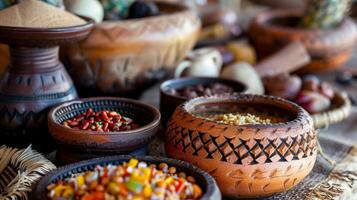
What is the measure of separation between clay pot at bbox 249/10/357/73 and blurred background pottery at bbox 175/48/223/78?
1.13ft

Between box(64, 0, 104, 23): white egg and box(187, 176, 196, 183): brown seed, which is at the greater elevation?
box(64, 0, 104, 23): white egg

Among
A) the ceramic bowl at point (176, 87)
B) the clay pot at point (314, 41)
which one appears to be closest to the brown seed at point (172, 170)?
the ceramic bowl at point (176, 87)

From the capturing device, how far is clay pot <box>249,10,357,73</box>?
1.59 metres

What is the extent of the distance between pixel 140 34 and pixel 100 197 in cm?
62

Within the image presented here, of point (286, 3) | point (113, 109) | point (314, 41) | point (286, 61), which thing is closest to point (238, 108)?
point (113, 109)

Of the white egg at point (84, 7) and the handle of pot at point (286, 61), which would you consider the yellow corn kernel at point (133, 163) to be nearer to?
the white egg at point (84, 7)

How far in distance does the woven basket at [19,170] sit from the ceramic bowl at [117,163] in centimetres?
6

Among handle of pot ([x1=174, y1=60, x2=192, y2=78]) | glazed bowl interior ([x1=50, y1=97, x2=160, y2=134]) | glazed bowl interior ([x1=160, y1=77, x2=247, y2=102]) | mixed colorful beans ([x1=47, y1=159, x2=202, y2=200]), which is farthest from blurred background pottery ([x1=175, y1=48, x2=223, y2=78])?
mixed colorful beans ([x1=47, y1=159, x2=202, y2=200])

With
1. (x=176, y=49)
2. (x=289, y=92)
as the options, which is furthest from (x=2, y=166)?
(x=289, y=92)

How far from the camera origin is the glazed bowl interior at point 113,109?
87 centimetres

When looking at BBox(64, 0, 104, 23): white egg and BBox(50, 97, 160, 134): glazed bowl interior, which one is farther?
BBox(64, 0, 104, 23): white egg

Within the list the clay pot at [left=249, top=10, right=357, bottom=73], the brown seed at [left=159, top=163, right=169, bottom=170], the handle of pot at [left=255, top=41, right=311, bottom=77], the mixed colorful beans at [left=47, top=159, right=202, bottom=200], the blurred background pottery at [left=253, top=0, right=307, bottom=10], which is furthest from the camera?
the blurred background pottery at [left=253, top=0, right=307, bottom=10]

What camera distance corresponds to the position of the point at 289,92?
4.22 feet

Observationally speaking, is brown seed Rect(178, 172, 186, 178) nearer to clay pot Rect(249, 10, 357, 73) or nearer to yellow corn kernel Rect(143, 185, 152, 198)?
yellow corn kernel Rect(143, 185, 152, 198)
